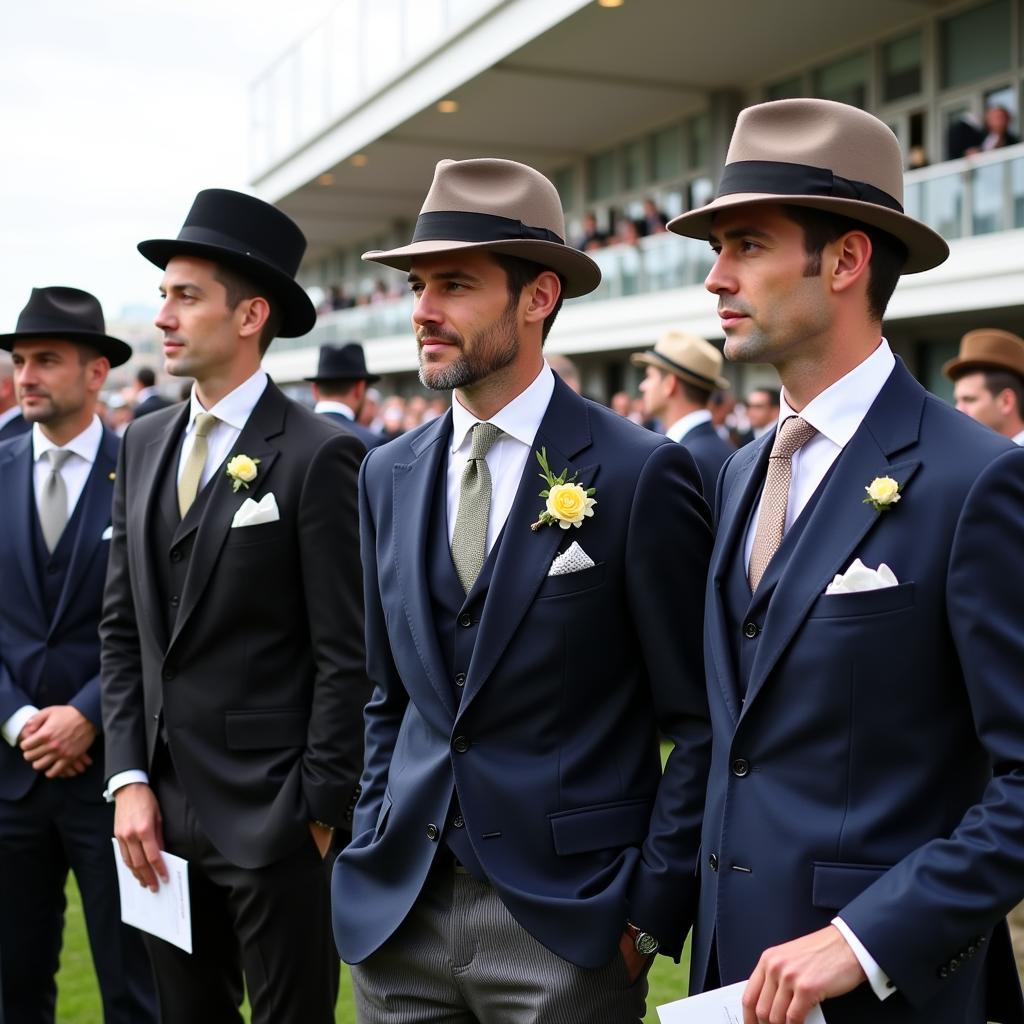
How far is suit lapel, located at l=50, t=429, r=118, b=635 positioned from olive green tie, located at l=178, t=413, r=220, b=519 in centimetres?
88

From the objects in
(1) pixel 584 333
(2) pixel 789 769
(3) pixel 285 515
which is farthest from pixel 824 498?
(1) pixel 584 333

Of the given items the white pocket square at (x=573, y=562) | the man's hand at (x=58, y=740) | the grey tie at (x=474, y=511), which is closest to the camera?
the white pocket square at (x=573, y=562)

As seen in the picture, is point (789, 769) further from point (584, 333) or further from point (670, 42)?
point (584, 333)

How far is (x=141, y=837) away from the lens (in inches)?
141

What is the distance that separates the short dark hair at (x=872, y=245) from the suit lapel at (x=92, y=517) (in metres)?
2.95

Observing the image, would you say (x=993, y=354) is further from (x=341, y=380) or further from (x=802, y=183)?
(x=802, y=183)

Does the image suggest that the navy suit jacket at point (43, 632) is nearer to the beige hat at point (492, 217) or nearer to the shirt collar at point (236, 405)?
the shirt collar at point (236, 405)

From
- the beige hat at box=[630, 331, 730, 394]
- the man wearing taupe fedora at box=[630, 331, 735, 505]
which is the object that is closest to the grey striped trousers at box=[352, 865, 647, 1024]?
the man wearing taupe fedora at box=[630, 331, 735, 505]

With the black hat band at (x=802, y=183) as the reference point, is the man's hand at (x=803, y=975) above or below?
below

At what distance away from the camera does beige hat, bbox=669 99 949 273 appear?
7.79ft

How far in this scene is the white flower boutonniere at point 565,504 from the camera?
2.74m

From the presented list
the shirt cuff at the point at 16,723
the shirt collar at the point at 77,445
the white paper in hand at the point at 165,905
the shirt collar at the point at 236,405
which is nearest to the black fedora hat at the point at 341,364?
the shirt collar at the point at 77,445

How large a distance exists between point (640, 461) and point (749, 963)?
1.08 metres

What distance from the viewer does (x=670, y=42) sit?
64.2 ft
